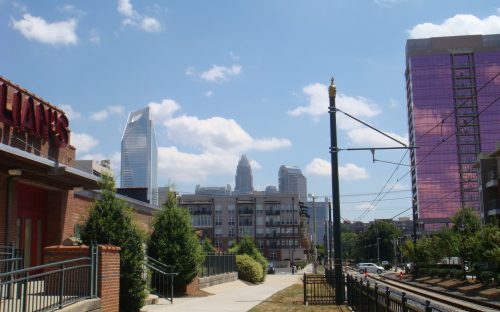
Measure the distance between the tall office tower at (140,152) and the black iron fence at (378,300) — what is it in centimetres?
5839

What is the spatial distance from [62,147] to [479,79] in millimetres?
149240

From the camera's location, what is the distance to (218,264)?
3531cm

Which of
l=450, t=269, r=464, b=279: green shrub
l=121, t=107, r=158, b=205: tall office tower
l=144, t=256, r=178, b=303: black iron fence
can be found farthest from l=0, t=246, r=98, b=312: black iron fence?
l=121, t=107, r=158, b=205: tall office tower

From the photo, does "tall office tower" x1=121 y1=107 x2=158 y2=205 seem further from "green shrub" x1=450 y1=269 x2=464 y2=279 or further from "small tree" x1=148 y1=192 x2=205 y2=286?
"small tree" x1=148 y1=192 x2=205 y2=286

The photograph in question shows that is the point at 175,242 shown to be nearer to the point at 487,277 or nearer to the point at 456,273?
the point at 487,277

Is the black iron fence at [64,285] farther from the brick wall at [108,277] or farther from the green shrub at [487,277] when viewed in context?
the green shrub at [487,277]

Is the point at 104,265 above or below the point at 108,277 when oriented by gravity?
above

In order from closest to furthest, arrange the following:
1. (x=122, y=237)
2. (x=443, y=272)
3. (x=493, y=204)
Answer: (x=122, y=237) → (x=443, y=272) → (x=493, y=204)

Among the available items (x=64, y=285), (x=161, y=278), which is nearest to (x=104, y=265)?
(x=64, y=285)

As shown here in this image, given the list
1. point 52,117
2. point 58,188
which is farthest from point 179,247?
point 52,117

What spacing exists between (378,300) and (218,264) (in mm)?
22417

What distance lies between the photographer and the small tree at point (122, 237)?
50.0 feet

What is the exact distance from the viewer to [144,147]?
134 m

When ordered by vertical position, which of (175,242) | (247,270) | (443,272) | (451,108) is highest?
(451,108)
